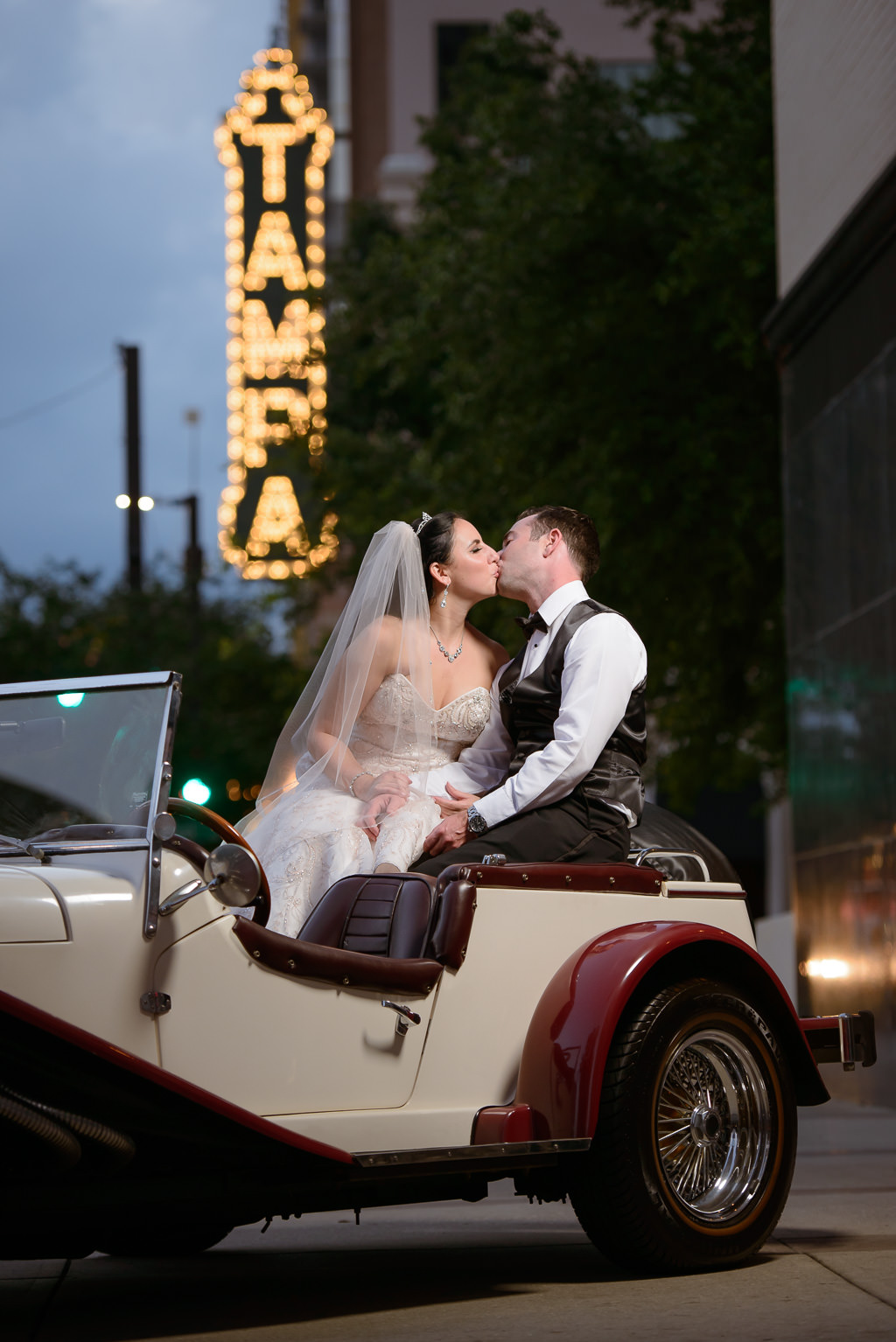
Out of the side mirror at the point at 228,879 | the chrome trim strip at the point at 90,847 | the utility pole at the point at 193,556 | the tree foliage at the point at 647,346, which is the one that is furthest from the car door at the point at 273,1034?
the utility pole at the point at 193,556

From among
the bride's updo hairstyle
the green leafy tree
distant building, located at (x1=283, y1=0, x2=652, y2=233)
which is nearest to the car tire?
the bride's updo hairstyle

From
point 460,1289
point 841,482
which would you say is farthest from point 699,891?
point 841,482

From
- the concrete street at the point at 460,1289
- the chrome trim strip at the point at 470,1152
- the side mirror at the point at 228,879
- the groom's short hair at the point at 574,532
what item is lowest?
the concrete street at the point at 460,1289

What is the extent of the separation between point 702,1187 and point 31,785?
2.31 meters

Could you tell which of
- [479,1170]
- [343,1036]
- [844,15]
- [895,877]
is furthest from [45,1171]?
[844,15]

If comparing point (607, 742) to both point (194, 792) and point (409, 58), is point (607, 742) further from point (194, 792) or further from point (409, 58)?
point (409, 58)

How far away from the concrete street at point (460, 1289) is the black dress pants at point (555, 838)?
1236mm

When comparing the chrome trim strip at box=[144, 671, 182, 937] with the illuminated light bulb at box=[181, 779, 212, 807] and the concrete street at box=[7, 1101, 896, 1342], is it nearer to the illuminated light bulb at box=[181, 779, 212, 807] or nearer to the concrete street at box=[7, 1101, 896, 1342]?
the illuminated light bulb at box=[181, 779, 212, 807]

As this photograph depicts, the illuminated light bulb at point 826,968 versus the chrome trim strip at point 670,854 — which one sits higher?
the chrome trim strip at point 670,854

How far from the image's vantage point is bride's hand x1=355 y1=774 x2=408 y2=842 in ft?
19.0

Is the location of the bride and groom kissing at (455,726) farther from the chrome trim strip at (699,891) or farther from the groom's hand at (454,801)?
the chrome trim strip at (699,891)

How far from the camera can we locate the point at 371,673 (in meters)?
6.35

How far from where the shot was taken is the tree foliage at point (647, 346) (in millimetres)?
16062

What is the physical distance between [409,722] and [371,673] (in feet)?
0.77
